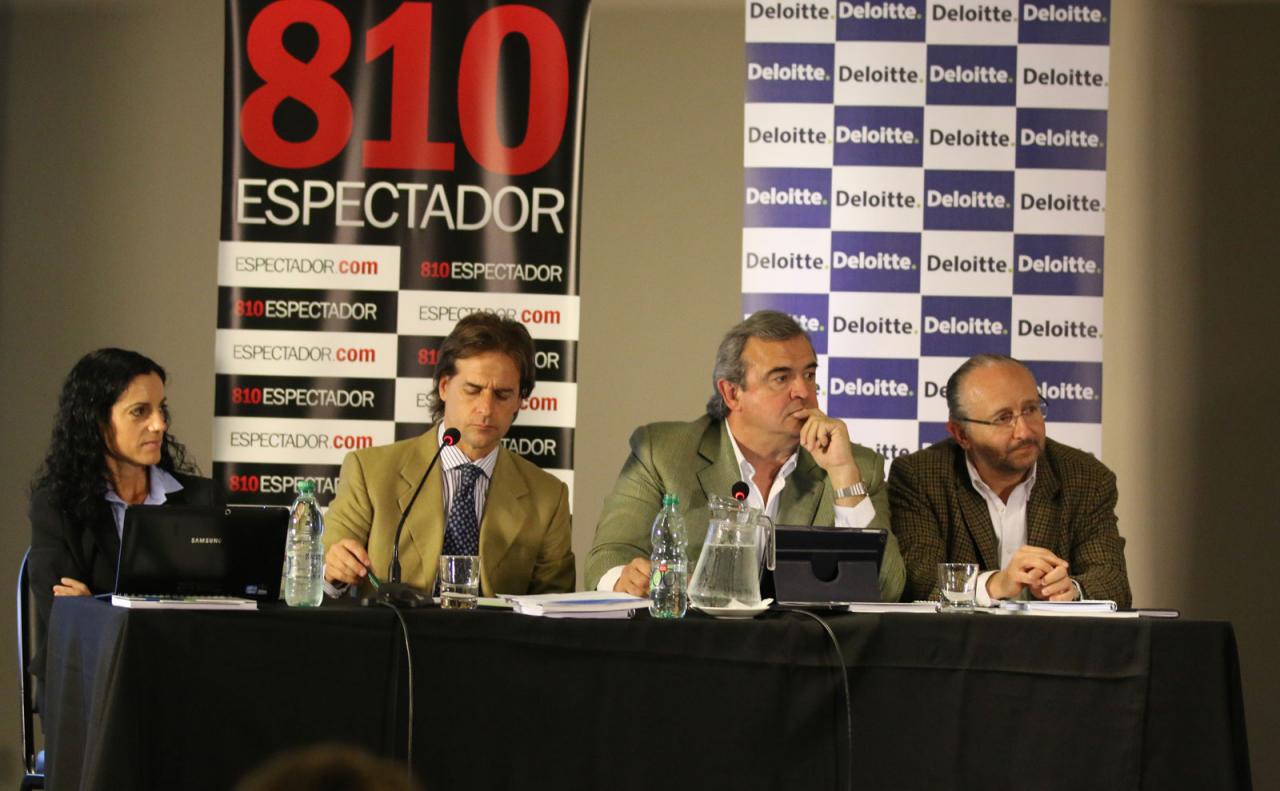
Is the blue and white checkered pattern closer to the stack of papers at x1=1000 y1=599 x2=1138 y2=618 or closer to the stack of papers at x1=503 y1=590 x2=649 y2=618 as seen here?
the stack of papers at x1=503 y1=590 x2=649 y2=618

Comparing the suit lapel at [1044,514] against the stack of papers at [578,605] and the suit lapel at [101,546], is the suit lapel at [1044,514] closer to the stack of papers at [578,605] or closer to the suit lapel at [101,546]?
the stack of papers at [578,605]

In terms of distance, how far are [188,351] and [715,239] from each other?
5.93 ft

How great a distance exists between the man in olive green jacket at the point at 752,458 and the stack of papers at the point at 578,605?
706mm

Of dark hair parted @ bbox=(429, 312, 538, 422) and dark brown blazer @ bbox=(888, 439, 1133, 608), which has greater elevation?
dark hair parted @ bbox=(429, 312, 538, 422)

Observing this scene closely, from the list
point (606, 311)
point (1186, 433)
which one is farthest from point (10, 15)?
point (1186, 433)

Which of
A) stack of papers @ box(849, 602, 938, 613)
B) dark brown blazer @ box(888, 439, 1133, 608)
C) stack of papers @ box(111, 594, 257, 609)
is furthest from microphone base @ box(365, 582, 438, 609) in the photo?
dark brown blazer @ box(888, 439, 1133, 608)

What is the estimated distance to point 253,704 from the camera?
2.30 metres

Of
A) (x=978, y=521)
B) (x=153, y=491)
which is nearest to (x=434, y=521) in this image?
(x=153, y=491)

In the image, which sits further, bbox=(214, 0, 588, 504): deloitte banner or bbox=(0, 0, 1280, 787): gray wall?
bbox=(0, 0, 1280, 787): gray wall

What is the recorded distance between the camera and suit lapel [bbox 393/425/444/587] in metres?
3.29

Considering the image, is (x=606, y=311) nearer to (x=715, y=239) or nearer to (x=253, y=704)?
(x=715, y=239)

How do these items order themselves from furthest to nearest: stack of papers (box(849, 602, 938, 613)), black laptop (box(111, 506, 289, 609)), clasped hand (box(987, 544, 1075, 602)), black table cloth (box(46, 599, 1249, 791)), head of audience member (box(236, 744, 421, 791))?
1. clasped hand (box(987, 544, 1075, 602))
2. stack of papers (box(849, 602, 938, 613))
3. black laptop (box(111, 506, 289, 609))
4. black table cloth (box(46, 599, 1249, 791))
5. head of audience member (box(236, 744, 421, 791))

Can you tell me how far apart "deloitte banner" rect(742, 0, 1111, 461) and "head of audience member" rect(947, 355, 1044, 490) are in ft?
3.27

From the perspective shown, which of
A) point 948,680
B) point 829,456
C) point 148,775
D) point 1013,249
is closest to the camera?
point 148,775
